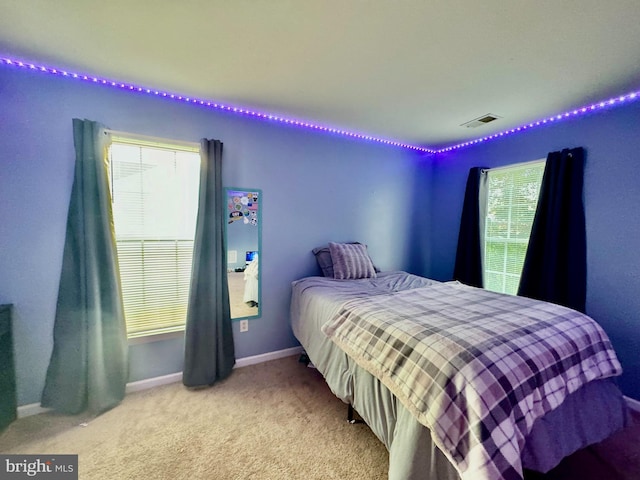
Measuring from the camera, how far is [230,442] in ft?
4.93

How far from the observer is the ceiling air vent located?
2295 mm

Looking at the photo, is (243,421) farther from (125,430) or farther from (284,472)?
(125,430)

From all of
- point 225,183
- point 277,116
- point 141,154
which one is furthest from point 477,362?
point 141,154

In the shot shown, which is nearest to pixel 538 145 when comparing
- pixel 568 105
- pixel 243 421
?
pixel 568 105

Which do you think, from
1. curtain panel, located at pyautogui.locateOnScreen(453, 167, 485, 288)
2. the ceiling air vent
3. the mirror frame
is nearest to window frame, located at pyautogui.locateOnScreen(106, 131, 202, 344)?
the mirror frame

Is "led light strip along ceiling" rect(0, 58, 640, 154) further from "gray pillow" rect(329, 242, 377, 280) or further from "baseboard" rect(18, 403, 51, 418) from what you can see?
"baseboard" rect(18, 403, 51, 418)

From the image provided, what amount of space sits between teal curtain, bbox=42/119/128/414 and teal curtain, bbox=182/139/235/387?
547 millimetres

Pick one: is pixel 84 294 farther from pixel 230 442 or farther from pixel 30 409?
pixel 230 442

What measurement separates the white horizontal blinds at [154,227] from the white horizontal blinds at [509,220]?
3072 mm

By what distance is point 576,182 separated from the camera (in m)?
2.14

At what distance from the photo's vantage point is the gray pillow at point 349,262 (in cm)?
252

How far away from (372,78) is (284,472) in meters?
2.43

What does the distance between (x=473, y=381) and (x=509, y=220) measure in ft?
7.74

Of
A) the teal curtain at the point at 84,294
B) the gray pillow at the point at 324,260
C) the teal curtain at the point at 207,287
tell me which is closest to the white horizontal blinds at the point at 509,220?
the gray pillow at the point at 324,260
